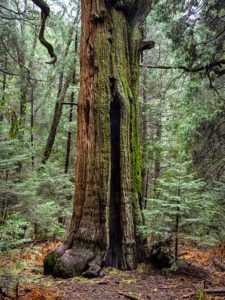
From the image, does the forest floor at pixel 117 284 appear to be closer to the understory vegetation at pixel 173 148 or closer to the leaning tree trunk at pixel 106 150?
the leaning tree trunk at pixel 106 150

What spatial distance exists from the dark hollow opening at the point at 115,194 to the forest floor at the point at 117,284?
311 millimetres

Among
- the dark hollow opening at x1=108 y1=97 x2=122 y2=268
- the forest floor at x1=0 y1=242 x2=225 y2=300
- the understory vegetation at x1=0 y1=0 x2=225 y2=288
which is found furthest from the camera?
the dark hollow opening at x1=108 y1=97 x2=122 y2=268

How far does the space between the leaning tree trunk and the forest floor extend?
35 cm

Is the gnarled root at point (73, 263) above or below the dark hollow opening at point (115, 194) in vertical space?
below

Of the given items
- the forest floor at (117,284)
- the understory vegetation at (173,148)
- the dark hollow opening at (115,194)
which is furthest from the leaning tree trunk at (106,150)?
the understory vegetation at (173,148)

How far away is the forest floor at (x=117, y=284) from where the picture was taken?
12.6ft

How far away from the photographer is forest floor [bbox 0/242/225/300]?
3828 millimetres

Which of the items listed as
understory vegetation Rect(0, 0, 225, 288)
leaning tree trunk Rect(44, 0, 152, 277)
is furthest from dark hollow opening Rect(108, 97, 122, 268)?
understory vegetation Rect(0, 0, 225, 288)

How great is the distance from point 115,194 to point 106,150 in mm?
787

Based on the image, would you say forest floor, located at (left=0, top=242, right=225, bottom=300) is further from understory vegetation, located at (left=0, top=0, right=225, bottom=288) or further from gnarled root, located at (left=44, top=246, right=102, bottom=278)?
understory vegetation, located at (left=0, top=0, right=225, bottom=288)

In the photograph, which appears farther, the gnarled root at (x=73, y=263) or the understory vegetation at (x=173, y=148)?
the understory vegetation at (x=173, y=148)

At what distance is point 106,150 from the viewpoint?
5.75 metres

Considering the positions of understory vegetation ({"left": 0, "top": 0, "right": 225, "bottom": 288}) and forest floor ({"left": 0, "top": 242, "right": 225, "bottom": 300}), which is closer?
forest floor ({"left": 0, "top": 242, "right": 225, "bottom": 300})

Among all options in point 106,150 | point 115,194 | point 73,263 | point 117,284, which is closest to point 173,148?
point 115,194
